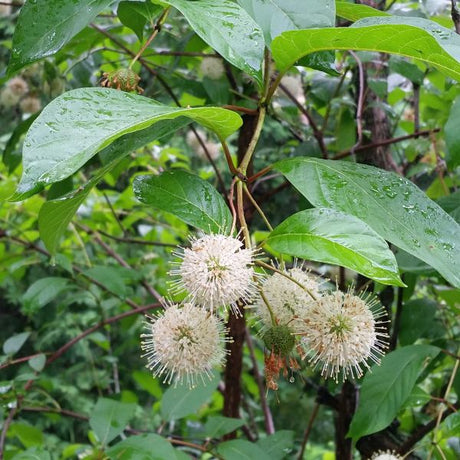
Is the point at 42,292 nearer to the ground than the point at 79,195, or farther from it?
nearer to the ground

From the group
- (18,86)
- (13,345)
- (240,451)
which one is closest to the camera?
(240,451)

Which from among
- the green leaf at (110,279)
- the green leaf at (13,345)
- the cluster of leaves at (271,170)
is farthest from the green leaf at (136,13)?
the green leaf at (13,345)

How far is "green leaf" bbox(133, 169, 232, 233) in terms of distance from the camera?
59cm

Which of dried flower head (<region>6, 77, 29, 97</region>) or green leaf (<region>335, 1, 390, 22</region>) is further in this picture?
dried flower head (<region>6, 77, 29, 97</region>)

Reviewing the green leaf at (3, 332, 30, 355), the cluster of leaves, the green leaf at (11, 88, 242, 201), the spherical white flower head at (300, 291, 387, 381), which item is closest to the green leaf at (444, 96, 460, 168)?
the cluster of leaves

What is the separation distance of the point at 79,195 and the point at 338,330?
29 cm

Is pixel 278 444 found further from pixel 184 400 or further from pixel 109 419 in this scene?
pixel 109 419

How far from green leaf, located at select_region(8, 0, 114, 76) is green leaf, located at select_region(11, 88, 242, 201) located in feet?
0.57

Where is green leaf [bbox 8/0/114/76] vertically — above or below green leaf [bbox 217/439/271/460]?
above

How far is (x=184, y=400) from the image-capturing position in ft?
3.51

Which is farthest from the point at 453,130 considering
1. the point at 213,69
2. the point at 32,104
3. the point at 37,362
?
the point at 32,104

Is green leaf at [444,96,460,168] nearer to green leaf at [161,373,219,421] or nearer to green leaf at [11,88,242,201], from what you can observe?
green leaf at [11,88,242,201]

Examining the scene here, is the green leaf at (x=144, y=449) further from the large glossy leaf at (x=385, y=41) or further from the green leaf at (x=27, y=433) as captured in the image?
the green leaf at (x=27, y=433)

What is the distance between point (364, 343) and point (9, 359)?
0.87 metres
